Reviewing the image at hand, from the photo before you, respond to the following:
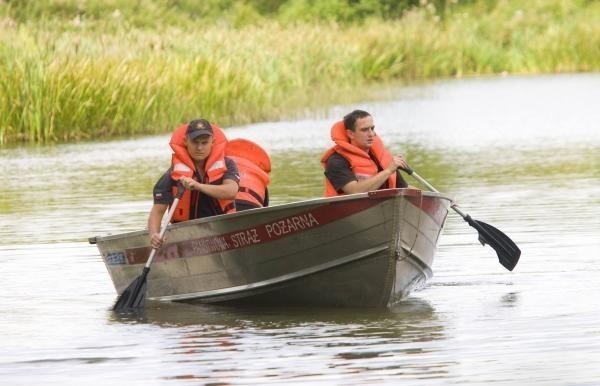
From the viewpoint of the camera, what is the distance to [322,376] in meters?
9.77

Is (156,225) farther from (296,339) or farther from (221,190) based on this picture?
(296,339)

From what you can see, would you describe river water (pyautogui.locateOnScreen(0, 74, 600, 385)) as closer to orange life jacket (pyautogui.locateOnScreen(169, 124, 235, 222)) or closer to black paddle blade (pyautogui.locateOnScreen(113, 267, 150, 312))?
black paddle blade (pyautogui.locateOnScreen(113, 267, 150, 312))

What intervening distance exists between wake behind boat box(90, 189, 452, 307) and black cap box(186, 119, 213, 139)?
1.98ft

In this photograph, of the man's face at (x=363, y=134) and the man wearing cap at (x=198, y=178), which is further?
the man's face at (x=363, y=134)

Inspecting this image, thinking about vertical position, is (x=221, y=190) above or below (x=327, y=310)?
above

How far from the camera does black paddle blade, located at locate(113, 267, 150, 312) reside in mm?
12930

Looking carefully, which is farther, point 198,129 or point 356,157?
point 356,157

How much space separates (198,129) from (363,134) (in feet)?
3.81

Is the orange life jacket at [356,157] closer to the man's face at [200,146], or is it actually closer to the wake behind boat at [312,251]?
the wake behind boat at [312,251]

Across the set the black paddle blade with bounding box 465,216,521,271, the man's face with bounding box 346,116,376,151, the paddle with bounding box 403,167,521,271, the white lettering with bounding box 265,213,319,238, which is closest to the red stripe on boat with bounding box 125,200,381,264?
the white lettering with bounding box 265,213,319,238

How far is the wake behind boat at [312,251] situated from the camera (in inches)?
468

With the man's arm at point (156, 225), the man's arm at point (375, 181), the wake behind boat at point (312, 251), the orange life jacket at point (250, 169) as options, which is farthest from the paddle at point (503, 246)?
the man's arm at point (156, 225)

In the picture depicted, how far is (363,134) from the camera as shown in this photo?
12859mm

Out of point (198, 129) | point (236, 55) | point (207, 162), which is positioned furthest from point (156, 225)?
point (236, 55)
